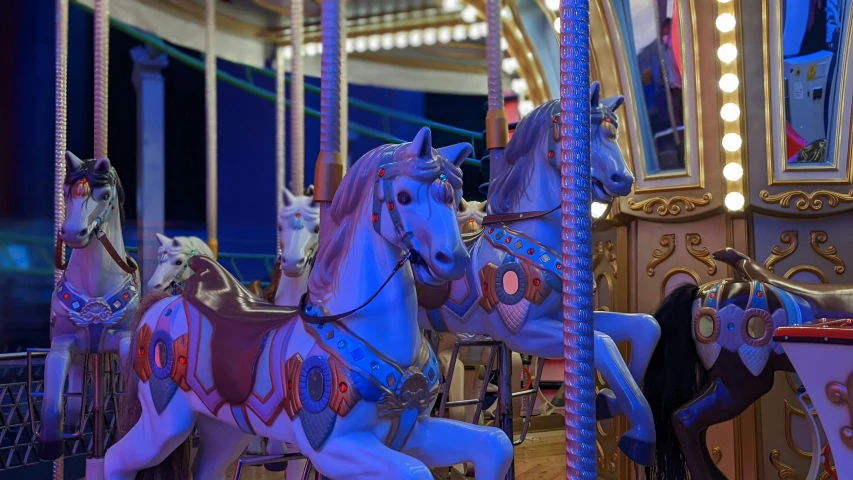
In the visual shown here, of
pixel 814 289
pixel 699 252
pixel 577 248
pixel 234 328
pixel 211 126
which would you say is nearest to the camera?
pixel 577 248

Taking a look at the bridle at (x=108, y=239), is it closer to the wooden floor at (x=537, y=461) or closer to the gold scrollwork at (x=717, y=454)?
the wooden floor at (x=537, y=461)

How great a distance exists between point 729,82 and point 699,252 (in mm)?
715

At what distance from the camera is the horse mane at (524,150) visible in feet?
7.07

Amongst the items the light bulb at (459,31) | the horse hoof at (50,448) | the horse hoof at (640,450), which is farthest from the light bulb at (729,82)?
the light bulb at (459,31)

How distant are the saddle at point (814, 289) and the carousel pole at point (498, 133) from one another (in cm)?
82

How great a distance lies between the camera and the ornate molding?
10.9 feet

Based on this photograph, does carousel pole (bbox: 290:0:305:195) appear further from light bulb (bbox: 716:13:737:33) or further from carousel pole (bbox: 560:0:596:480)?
carousel pole (bbox: 560:0:596:480)

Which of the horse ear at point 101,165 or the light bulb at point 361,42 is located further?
the light bulb at point 361,42

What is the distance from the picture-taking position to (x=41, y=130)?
18.3 ft

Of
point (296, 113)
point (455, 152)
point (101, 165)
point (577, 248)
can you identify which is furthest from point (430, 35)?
point (577, 248)

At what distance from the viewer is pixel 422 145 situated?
57.0 inches

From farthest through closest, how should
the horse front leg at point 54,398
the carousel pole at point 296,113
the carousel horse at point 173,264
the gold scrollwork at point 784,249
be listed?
the carousel pole at point 296,113 → the carousel horse at point 173,264 → the gold scrollwork at point 784,249 → the horse front leg at point 54,398

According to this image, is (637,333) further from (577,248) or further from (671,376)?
(577,248)

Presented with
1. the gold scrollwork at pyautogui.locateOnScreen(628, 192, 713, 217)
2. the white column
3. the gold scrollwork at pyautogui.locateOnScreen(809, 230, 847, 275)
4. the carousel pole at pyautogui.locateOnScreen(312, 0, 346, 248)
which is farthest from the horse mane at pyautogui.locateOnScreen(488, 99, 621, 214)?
the white column
